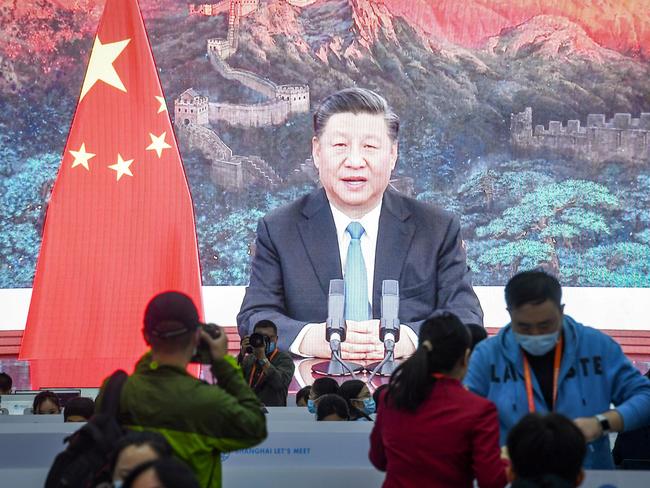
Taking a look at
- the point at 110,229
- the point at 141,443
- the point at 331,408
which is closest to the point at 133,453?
the point at 141,443

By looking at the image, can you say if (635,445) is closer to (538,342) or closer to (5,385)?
(538,342)

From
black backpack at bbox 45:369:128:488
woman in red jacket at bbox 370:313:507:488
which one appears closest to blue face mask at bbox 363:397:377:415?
woman in red jacket at bbox 370:313:507:488

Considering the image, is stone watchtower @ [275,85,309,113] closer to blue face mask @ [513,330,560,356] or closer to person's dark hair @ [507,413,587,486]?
blue face mask @ [513,330,560,356]

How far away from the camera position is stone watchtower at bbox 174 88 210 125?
27.7ft

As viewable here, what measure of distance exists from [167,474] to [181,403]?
421mm

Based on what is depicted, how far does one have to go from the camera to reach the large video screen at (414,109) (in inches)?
331

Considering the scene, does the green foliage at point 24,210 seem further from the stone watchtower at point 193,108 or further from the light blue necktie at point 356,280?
the light blue necktie at point 356,280

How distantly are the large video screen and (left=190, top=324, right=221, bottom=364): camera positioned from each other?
5.78 metres

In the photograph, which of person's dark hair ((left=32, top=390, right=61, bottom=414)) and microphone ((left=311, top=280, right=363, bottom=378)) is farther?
microphone ((left=311, top=280, right=363, bottom=378))

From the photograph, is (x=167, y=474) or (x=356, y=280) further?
(x=356, y=280)

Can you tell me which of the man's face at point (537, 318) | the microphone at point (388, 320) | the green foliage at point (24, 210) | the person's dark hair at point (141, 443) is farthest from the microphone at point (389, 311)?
the person's dark hair at point (141, 443)

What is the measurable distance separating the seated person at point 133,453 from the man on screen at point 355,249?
15.6ft

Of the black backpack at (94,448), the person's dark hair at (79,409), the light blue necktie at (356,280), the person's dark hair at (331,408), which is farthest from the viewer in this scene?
the light blue necktie at (356,280)

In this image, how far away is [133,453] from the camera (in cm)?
226
